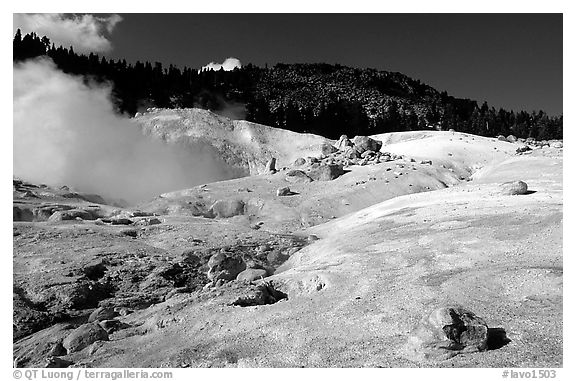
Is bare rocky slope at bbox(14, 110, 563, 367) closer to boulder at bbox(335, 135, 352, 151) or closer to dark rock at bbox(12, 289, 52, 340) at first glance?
dark rock at bbox(12, 289, 52, 340)

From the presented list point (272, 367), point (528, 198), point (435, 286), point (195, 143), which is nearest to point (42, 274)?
point (272, 367)

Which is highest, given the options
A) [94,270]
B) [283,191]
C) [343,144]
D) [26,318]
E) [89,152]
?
[343,144]

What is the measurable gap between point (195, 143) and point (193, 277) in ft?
153

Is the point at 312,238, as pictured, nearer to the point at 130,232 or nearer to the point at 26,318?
the point at 130,232

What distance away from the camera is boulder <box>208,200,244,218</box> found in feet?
116

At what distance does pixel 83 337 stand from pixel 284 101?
11800 cm

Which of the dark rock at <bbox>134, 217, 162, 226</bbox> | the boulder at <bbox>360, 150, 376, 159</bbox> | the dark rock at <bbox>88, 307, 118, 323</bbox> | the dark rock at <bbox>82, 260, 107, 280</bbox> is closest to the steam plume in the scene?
the dark rock at <bbox>134, 217, 162, 226</bbox>

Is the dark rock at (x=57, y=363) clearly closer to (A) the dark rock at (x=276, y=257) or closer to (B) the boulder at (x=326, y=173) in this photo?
(A) the dark rock at (x=276, y=257)

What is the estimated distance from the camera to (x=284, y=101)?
12650cm

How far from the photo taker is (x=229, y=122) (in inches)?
2896

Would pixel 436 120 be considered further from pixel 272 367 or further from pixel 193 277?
pixel 272 367

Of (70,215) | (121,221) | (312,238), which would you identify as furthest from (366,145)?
(70,215)

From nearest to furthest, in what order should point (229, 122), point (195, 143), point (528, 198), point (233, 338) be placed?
point (233, 338)
point (528, 198)
point (195, 143)
point (229, 122)

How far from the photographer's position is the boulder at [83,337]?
12.5 meters
